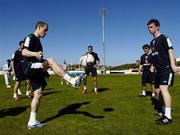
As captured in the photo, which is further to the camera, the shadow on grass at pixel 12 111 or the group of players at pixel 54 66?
the shadow on grass at pixel 12 111

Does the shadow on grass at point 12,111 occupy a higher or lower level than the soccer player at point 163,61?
lower

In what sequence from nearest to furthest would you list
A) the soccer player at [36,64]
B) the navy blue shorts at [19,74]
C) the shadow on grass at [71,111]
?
1. the soccer player at [36,64]
2. the shadow on grass at [71,111]
3. the navy blue shorts at [19,74]

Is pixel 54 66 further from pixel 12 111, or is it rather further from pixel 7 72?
pixel 7 72

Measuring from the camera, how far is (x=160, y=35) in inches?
317

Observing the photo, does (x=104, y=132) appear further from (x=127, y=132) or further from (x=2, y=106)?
(x=2, y=106)

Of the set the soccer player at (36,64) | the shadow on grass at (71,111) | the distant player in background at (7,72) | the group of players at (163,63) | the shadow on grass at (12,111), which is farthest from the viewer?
the distant player in background at (7,72)

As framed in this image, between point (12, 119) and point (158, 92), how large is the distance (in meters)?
4.10

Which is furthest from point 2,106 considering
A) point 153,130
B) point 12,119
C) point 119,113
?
point 153,130

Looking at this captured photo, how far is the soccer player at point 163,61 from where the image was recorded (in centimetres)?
788

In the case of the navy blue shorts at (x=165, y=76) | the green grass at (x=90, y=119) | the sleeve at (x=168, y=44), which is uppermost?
the sleeve at (x=168, y=44)

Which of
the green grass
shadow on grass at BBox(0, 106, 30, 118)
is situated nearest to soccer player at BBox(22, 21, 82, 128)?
the green grass

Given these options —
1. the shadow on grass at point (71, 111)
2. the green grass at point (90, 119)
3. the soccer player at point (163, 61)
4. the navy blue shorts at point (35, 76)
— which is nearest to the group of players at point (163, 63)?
the soccer player at point (163, 61)

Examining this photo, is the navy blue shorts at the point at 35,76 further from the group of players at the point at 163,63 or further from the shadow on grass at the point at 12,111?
the group of players at the point at 163,63

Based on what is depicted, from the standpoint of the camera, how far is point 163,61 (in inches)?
316
